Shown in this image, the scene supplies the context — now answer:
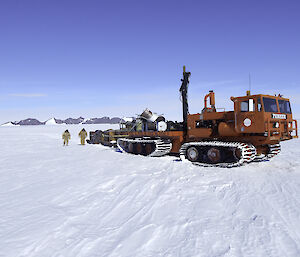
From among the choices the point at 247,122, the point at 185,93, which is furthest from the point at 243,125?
the point at 185,93

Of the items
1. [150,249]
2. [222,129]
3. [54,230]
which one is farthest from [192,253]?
[222,129]

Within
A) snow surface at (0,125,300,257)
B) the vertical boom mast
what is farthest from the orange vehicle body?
snow surface at (0,125,300,257)

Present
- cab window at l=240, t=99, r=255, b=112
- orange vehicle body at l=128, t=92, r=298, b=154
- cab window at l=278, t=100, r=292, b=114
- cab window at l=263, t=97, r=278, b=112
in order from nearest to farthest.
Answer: cab window at l=240, t=99, r=255, b=112 → orange vehicle body at l=128, t=92, r=298, b=154 → cab window at l=263, t=97, r=278, b=112 → cab window at l=278, t=100, r=292, b=114

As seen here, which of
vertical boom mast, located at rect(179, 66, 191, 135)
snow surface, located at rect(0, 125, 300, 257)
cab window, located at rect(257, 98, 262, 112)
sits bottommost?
snow surface, located at rect(0, 125, 300, 257)

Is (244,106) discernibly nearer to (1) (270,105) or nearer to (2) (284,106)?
(1) (270,105)

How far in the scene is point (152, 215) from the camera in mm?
4398

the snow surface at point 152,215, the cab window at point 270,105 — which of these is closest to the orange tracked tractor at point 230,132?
the cab window at point 270,105

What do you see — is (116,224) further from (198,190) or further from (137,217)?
(198,190)

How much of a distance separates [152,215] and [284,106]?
833 centimetres

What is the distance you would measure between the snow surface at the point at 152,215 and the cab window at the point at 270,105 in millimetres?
2581

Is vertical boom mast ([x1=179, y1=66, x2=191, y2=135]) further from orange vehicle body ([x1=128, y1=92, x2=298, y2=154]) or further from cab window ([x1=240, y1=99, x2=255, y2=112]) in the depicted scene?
cab window ([x1=240, y1=99, x2=255, y2=112])

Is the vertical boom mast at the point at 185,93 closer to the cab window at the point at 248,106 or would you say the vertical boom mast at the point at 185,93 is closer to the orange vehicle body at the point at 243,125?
the orange vehicle body at the point at 243,125

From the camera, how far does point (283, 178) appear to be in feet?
22.4

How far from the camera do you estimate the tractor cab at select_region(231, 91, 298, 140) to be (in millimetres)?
8594
